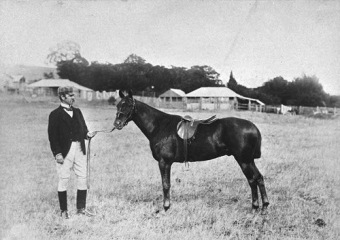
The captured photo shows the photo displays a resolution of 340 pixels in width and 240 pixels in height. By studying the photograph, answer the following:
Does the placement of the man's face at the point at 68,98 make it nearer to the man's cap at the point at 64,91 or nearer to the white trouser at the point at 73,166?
the man's cap at the point at 64,91

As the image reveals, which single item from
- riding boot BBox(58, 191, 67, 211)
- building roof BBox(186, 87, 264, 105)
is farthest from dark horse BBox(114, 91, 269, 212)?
building roof BBox(186, 87, 264, 105)

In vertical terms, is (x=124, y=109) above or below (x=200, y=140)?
above

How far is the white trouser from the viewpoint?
13.0 feet

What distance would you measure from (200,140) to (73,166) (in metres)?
1.99

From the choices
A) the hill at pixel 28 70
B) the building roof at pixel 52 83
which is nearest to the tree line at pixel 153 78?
the building roof at pixel 52 83

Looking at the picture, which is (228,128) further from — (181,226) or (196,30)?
(196,30)

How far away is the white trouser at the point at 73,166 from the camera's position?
13.0 feet

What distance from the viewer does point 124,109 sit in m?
4.15

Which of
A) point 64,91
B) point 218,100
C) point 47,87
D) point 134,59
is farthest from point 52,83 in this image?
point 218,100

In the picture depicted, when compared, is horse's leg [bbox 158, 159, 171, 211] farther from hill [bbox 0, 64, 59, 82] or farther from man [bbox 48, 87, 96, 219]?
hill [bbox 0, 64, 59, 82]

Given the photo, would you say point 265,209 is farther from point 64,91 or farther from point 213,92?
point 64,91

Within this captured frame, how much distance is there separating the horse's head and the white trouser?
2.30 feet

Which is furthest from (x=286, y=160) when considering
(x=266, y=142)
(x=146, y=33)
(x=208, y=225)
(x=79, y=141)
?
(x=79, y=141)

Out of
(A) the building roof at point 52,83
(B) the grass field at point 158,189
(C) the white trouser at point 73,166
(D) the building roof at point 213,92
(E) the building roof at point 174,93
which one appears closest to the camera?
(B) the grass field at point 158,189
